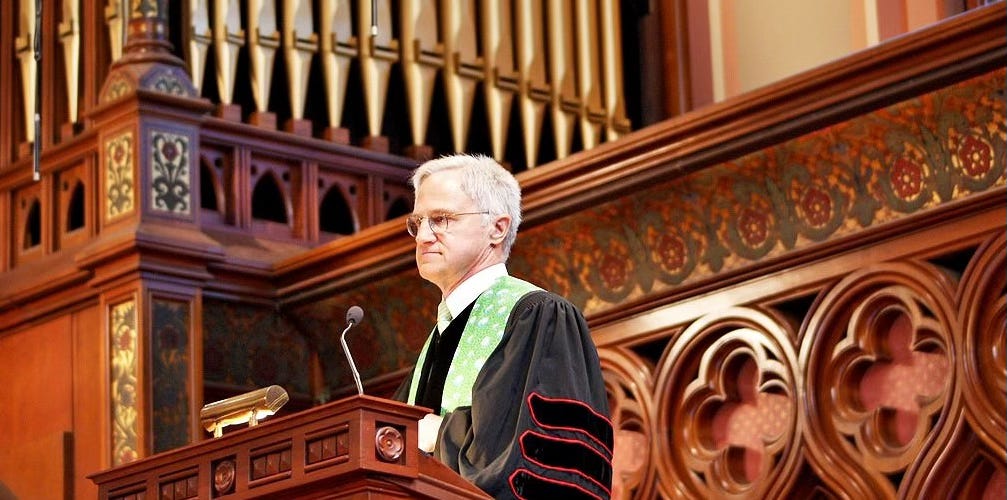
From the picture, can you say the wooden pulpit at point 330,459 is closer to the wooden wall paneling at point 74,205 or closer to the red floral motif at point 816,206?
the red floral motif at point 816,206

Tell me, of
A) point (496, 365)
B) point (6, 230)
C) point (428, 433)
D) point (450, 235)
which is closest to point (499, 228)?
point (450, 235)

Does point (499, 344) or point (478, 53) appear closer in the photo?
point (499, 344)

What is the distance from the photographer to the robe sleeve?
427cm

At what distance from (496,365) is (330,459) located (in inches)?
27.3

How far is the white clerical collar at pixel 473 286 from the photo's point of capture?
473 cm

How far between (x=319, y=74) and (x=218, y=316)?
1220 millimetres

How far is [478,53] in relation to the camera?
8367 millimetres

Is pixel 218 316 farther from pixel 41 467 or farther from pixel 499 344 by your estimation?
pixel 499 344

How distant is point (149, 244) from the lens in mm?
7145

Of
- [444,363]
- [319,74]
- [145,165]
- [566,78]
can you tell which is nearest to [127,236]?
[145,165]

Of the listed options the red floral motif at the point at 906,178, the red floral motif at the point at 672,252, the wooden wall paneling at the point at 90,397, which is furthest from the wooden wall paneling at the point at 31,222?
the red floral motif at the point at 906,178

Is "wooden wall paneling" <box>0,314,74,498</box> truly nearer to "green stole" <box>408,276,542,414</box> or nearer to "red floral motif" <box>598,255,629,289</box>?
"red floral motif" <box>598,255,629,289</box>

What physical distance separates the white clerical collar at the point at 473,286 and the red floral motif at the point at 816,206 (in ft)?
5.38

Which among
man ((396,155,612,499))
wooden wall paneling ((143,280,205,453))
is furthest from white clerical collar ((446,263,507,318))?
wooden wall paneling ((143,280,205,453))
